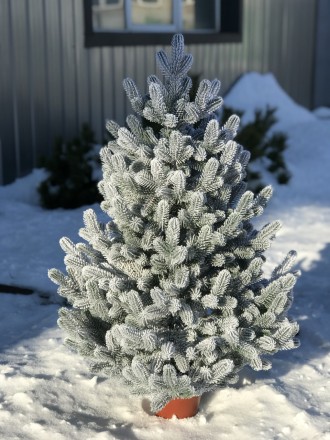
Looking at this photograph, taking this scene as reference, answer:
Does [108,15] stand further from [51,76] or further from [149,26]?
[51,76]

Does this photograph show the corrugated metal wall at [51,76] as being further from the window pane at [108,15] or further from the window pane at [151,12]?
the window pane at [151,12]

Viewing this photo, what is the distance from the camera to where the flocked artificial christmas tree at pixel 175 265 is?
3.06m

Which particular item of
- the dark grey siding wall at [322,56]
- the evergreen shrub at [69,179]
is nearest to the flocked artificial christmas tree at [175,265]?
the evergreen shrub at [69,179]

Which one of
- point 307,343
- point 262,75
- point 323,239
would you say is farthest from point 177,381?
point 262,75

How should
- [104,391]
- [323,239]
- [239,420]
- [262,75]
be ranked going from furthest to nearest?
[262,75], [323,239], [104,391], [239,420]

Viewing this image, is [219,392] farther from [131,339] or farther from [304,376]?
[131,339]

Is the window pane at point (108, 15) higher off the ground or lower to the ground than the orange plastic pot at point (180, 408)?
higher

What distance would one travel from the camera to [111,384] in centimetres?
359

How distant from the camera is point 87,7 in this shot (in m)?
8.10

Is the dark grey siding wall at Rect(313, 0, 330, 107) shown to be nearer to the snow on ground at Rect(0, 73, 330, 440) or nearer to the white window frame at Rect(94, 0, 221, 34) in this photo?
the white window frame at Rect(94, 0, 221, 34)

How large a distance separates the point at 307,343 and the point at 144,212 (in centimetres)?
157

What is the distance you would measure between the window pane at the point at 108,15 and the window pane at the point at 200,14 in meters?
1.40

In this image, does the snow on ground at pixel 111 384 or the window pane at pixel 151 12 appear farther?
the window pane at pixel 151 12

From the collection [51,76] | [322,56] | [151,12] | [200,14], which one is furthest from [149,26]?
[322,56]
